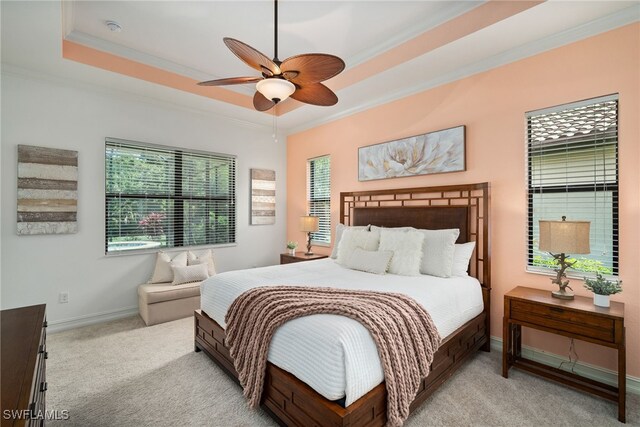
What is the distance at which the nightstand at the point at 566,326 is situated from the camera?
1975 millimetres

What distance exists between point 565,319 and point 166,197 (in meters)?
4.57

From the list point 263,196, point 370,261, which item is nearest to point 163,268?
point 263,196

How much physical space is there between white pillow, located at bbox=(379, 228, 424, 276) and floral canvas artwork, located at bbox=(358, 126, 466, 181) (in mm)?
871

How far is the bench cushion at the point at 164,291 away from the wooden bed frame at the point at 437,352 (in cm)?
100

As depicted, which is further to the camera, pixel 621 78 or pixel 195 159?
pixel 195 159

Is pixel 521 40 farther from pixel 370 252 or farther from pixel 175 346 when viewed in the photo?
pixel 175 346

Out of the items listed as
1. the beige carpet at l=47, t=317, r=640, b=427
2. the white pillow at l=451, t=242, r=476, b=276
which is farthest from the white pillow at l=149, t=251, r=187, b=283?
the white pillow at l=451, t=242, r=476, b=276

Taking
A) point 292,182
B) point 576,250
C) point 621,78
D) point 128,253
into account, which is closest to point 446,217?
point 576,250

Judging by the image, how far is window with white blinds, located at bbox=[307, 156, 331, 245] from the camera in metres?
4.84

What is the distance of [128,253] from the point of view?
12.6 ft

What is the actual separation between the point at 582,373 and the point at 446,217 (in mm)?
1692

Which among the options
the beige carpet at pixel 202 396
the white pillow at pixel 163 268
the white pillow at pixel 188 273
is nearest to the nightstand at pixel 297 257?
the white pillow at pixel 188 273

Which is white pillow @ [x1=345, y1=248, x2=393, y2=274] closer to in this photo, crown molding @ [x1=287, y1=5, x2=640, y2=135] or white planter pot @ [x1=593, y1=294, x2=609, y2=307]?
white planter pot @ [x1=593, y1=294, x2=609, y2=307]

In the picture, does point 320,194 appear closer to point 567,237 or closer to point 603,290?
point 567,237
